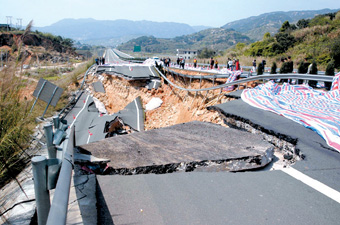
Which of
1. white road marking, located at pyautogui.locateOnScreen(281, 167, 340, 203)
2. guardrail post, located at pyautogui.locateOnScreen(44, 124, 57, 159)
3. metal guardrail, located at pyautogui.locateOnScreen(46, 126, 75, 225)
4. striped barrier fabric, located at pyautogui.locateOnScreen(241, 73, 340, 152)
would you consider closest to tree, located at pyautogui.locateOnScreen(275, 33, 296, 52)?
striped barrier fabric, located at pyautogui.locateOnScreen(241, 73, 340, 152)

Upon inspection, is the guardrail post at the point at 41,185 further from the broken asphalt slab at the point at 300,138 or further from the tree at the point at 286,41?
the tree at the point at 286,41

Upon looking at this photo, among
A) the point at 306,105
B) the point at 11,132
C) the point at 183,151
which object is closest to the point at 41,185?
the point at 11,132

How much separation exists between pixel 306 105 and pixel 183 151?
4.55 m

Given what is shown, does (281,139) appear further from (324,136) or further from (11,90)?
(11,90)

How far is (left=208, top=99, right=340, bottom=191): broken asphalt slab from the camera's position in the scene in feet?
10.5

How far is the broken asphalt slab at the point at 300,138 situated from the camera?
3209 millimetres

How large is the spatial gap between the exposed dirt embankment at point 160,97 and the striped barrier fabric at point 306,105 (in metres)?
5.66

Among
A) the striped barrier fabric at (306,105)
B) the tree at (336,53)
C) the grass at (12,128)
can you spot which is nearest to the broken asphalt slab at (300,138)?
the striped barrier fabric at (306,105)

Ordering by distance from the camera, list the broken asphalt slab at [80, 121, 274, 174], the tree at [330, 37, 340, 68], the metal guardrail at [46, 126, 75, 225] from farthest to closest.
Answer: the tree at [330, 37, 340, 68]
the broken asphalt slab at [80, 121, 274, 174]
the metal guardrail at [46, 126, 75, 225]

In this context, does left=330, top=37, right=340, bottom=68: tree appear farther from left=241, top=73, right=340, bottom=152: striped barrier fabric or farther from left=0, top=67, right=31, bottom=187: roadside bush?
left=0, top=67, right=31, bottom=187: roadside bush

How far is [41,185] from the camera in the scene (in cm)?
153

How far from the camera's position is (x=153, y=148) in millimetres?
3977

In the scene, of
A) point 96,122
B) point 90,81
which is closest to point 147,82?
point 90,81

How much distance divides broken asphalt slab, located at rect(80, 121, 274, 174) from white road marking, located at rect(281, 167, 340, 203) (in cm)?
45
